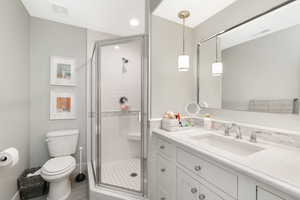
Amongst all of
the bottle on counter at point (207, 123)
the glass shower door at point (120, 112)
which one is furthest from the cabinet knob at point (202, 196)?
the glass shower door at point (120, 112)

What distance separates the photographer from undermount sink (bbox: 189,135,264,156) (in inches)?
38.2

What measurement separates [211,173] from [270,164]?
11.4 inches

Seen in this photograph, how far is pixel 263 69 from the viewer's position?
111cm

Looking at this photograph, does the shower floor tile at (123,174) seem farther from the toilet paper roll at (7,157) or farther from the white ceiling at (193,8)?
the white ceiling at (193,8)

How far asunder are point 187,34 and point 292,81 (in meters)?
1.15

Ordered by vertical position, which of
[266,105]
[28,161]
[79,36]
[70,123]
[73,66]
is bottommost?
[28,161]

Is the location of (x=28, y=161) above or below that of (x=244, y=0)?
below

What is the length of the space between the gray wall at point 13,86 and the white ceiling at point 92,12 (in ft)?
0.77

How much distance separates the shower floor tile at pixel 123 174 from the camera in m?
1.70

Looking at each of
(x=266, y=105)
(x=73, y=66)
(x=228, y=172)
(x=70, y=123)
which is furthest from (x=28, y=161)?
(x=266, y=105)

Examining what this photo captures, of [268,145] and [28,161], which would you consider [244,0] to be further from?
[28,161]

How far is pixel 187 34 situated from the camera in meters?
1.69

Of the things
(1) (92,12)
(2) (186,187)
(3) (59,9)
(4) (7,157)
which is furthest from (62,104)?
(2) (186,187)

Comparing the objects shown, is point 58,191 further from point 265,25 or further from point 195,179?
point 265,25
